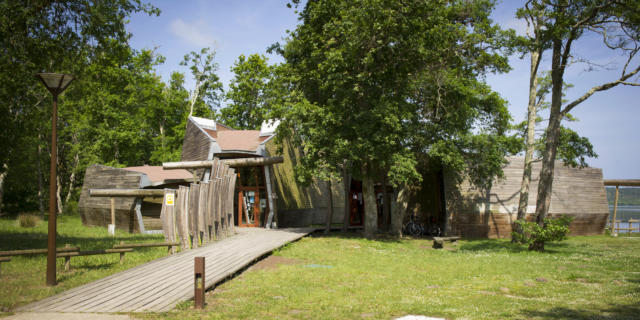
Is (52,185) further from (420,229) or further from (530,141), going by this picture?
(420,229)

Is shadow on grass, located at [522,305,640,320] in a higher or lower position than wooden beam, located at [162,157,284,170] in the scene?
lower

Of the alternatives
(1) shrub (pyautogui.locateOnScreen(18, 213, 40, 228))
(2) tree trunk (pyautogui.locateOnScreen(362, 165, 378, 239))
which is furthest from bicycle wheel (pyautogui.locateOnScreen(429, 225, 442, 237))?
(1) shrub (pyautogui.locateOnScreen(18, 213, 40, 228))

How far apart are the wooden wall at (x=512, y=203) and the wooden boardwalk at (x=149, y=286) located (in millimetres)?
14200

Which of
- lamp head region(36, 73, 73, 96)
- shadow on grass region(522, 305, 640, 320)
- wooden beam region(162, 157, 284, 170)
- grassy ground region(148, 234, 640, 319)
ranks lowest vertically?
grassy ground region(148, 234, 640, 319)

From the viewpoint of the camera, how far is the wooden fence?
522 inches

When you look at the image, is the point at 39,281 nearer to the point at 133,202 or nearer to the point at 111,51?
the point at 111,51

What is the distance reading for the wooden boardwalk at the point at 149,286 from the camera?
22.2ft

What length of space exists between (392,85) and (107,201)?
55.7 feet

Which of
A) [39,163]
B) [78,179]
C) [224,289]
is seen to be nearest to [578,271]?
[224,289]

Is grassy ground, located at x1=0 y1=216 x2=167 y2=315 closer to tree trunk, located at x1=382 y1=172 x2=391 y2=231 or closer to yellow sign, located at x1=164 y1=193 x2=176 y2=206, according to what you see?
yellow sign, located at x1=164 y1=193 x2=176 y2=206

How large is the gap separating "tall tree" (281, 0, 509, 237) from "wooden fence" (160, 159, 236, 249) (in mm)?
4562

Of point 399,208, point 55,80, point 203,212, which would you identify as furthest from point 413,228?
point 55,80

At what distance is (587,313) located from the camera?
21.7 feet

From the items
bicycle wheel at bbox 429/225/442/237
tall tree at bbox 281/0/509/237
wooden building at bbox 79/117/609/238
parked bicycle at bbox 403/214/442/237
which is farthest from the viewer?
parked bicycle at bbox 403/214/442/237
